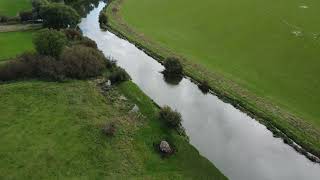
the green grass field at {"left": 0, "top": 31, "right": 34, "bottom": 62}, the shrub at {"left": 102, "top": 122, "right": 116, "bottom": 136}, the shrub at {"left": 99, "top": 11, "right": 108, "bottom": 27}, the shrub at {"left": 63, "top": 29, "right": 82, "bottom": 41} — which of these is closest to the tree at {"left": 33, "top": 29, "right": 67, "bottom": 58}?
the green grass field at {"left": 0, "top": 31, "right": 34, "bottom": 62}

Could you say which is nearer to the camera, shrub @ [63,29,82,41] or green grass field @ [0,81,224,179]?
green grass field @ [0,81,224,179]

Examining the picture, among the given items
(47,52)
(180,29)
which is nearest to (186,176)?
(47,52)

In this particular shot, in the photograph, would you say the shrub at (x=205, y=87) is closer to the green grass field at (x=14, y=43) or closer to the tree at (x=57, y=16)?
the green grass field at (x=14, y=43)

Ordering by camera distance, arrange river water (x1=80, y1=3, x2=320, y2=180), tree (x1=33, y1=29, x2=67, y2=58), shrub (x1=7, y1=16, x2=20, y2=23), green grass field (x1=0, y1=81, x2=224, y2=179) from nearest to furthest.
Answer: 1. green grass field (x1=0, y1=81, x2=224, y2=179)
2. river water (x1=80, y1=3, x2=320, y2=180)
3. tree (x1=33, y1=29, x2=67, y2=58)
4. shrub (x1=7, y1=16, x2=20, y2=23)

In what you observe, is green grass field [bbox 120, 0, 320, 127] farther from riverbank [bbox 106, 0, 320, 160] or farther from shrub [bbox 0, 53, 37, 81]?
shrub [bbox 0, 53, 37, 81]

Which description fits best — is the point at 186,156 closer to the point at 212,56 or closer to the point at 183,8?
the point at 212,56

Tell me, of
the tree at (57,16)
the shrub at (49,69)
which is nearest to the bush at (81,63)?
the shrub at (49,69)

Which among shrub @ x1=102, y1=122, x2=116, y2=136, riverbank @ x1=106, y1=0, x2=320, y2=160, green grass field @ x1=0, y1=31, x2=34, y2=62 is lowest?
green grass field @ x1=0, y1=31, x2=34, y2=62
